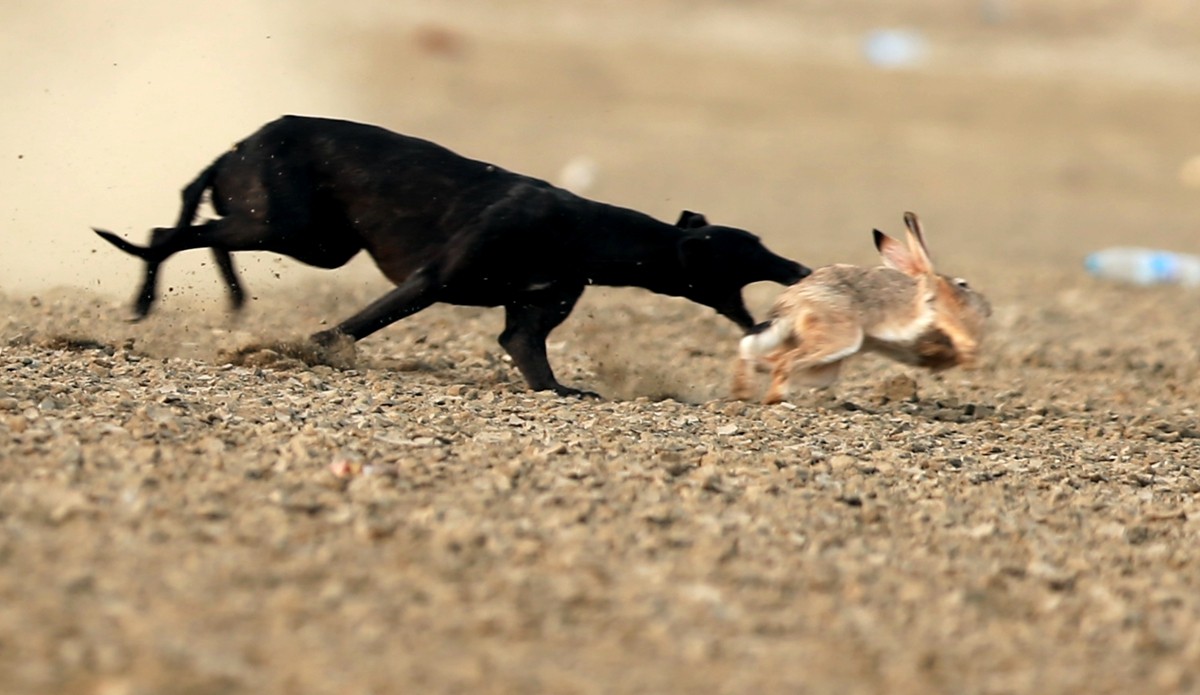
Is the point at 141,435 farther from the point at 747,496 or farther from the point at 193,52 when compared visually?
the point at 193,52

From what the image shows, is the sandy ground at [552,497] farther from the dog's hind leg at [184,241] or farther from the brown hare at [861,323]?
the brown hare at [861,323]

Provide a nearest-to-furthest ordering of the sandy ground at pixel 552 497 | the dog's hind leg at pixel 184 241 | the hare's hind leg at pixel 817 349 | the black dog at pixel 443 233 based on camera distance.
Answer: the sandy ground at pixel 552 497, the hare's hind leg at pixel 817 349, the black dog at pixel 443 233, the dog's hind leg at pixel 184 241

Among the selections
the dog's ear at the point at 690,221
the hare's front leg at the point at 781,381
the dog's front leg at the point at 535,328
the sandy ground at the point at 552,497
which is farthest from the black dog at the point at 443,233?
the hare's front leg at the point at 781,381

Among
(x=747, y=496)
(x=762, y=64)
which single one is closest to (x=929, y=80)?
(x=762, y=64)

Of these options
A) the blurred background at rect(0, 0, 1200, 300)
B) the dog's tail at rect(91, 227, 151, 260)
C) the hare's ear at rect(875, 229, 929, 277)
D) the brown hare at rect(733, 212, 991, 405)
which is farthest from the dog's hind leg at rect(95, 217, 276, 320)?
the hare's ear at rect(875, 229, 929, 277)

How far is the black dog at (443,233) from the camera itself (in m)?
7.55

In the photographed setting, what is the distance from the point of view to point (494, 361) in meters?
8.57

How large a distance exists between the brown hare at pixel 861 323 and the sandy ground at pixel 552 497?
255 millimetres

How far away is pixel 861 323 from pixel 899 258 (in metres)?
0.47

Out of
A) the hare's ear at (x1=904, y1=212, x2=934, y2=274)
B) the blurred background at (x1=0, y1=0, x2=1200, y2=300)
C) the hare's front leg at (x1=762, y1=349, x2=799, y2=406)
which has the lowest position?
the hare's front leg at (x1=762, y1=349, x2=799, y2=406)

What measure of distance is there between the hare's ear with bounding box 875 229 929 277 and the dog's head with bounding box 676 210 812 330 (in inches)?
15.3

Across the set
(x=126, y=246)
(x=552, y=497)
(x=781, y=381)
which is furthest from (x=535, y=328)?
(x=552, y=497)

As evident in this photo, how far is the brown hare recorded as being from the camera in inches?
288

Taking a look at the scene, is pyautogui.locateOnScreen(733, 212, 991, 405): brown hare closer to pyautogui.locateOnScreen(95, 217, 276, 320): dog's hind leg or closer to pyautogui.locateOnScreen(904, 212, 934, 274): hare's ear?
pyautogui.locateOnScreen(904, 212, 934, 274): hare's ear
